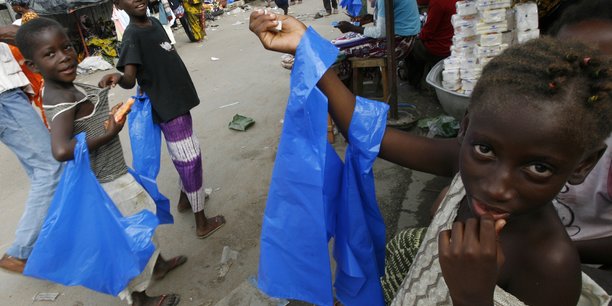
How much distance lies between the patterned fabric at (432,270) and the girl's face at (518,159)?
0.22 m

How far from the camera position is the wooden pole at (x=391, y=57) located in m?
3.37

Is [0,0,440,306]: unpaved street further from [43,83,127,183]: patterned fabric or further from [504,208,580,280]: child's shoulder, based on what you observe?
[504,208,580,280]: child's shoulder

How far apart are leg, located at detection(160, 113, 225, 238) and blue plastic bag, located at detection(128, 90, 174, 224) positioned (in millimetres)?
128

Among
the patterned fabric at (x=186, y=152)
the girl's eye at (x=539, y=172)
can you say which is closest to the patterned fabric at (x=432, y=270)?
the girl's eye at (x=539, y=172)

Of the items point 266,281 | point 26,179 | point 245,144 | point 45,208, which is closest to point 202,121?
point 245,144

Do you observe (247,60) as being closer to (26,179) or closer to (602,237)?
(26,179)

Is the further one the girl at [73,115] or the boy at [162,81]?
the boy at [162,81]

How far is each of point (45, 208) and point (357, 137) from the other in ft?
7.73

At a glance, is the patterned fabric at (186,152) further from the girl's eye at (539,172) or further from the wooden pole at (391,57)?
the girl's eye at (539,172)

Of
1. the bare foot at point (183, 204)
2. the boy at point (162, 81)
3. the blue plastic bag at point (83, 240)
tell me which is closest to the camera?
the blue plastic bag at point (83, 240)

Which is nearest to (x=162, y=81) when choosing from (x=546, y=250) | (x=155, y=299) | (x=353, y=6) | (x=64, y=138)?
(x=64, y=138)

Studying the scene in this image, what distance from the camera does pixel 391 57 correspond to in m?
→ 3.58

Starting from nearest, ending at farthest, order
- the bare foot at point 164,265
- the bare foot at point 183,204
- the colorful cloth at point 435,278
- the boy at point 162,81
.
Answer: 1. the colorful cloth at point 435,278
2. the boy at point 162,81
3. the bare foot at point 164,265
4. the bare foot at point 183,204

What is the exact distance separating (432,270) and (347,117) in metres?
0.55
